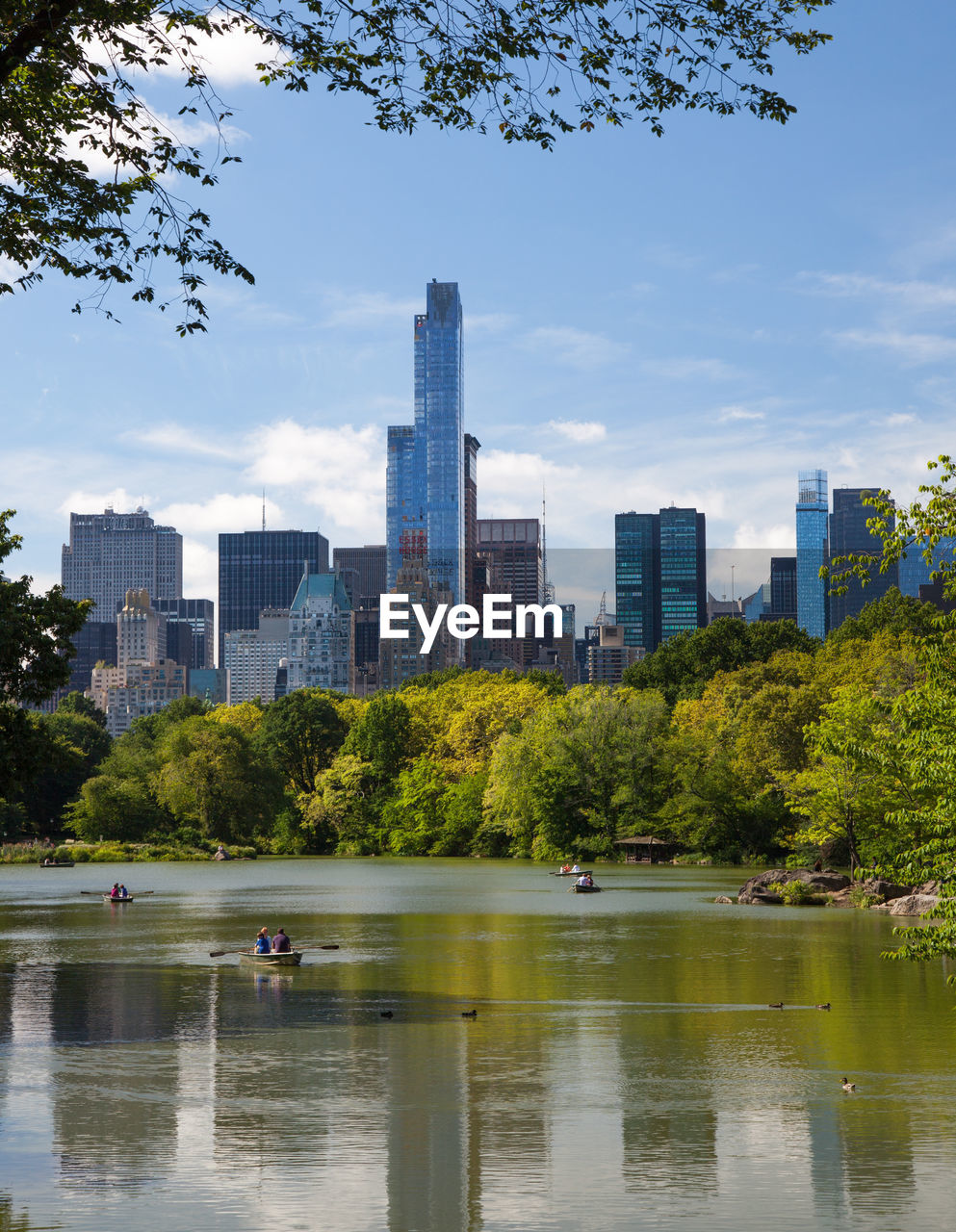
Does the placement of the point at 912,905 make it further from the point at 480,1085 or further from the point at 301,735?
the point at 301,735

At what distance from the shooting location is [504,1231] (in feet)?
44.0

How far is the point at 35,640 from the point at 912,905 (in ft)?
104

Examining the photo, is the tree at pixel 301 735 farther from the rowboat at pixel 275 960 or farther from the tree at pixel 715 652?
the rowboat at pixel 275 960

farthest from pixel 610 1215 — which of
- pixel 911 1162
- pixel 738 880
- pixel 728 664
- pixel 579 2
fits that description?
pixel 728 664

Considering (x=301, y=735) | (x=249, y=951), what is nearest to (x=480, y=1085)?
(x=249, y=951)

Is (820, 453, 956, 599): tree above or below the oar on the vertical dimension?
above

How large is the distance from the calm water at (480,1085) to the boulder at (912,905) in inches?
159

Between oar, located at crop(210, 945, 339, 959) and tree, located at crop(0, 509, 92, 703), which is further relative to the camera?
oar, located at crop(210, 945, 339, 959)

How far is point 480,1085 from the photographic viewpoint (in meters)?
20.5

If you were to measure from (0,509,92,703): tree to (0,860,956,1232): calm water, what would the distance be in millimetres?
6534

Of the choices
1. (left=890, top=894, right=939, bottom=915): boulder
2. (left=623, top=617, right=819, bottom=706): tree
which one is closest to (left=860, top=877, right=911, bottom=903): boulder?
(left=890, top=894, right=939, bottom=915): boulder

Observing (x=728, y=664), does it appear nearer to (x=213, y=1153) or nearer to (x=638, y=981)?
(x=638, y=981)

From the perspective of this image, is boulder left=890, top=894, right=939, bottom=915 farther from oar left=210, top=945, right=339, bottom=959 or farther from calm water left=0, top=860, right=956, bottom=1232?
oar left=210, top=945, right=339, bottom=959

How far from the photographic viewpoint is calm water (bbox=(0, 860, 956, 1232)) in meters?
14.6
